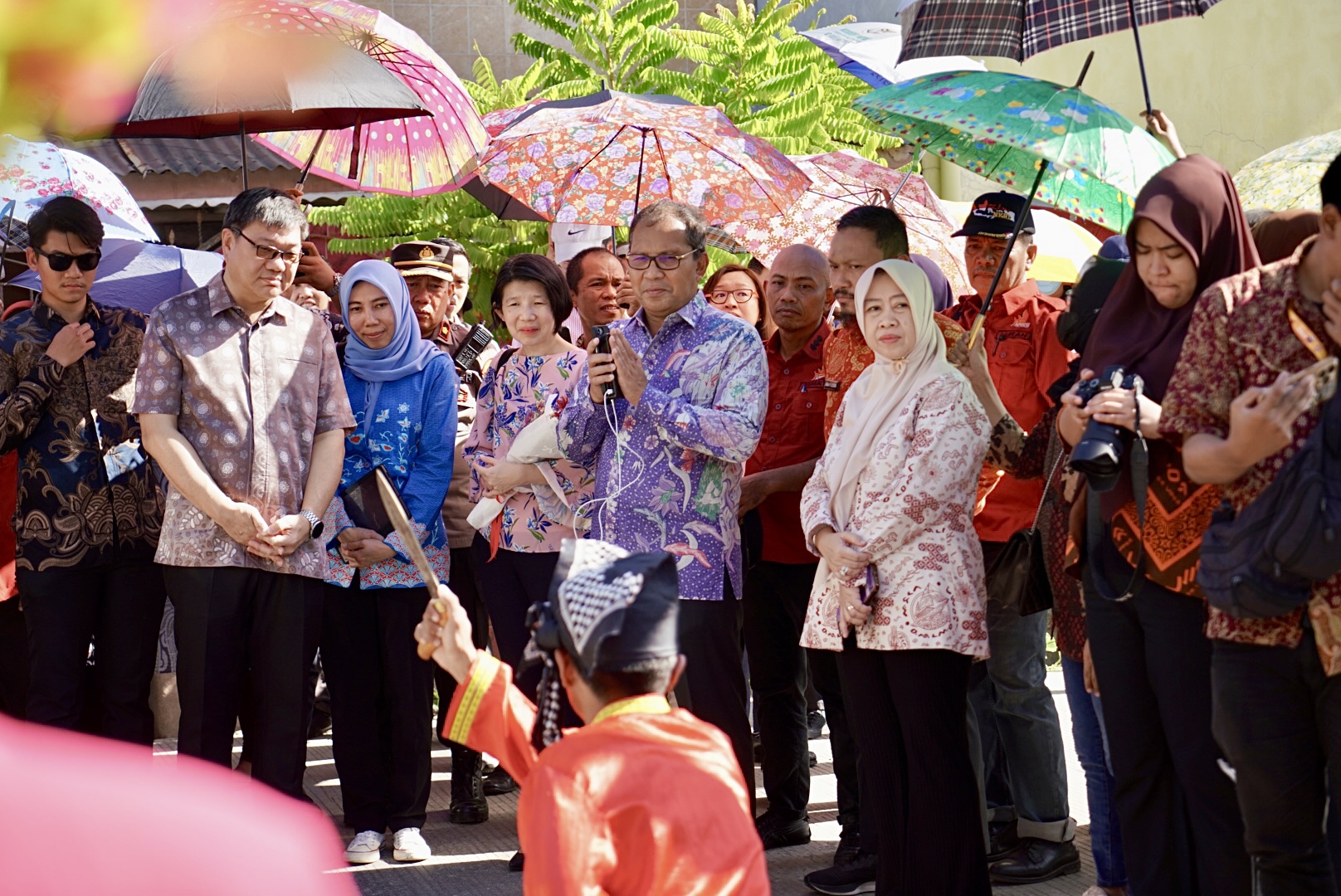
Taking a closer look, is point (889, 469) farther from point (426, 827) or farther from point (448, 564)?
point (426, 827)

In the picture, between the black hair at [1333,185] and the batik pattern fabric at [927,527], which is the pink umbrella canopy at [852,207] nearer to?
the batik pattern fabric at [927,527]

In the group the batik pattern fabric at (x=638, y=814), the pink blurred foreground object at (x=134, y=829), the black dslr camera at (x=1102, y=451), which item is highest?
the black dslr camera at (x=1102, y=451)

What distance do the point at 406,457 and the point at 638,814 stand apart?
11.3ft

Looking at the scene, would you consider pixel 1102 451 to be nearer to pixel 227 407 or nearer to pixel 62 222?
pixel 227 407

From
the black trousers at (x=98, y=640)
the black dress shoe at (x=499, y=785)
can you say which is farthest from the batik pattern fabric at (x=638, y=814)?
the black dress shoe at (x=499, y=785)

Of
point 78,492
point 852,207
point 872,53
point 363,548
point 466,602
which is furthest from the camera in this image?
point 852,207

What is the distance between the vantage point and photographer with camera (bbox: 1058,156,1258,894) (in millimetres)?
3791

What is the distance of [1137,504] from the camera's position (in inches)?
151

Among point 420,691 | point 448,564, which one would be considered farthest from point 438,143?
point 420,691

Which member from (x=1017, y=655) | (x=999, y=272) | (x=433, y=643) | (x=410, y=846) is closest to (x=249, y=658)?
(x=410, y=846)

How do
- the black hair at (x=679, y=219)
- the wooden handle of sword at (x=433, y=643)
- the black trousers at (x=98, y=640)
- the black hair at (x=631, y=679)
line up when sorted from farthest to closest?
the black trousers at (x=98, y=640) → the black hair at (x=679, y=219) → the wooden handle of sword at (x=433, y=643) → the black hair at (x=631, y=679)

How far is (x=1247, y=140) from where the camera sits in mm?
11422

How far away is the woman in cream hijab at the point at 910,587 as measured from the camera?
4.54m

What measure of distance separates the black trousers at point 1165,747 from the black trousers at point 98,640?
11.9 feet
